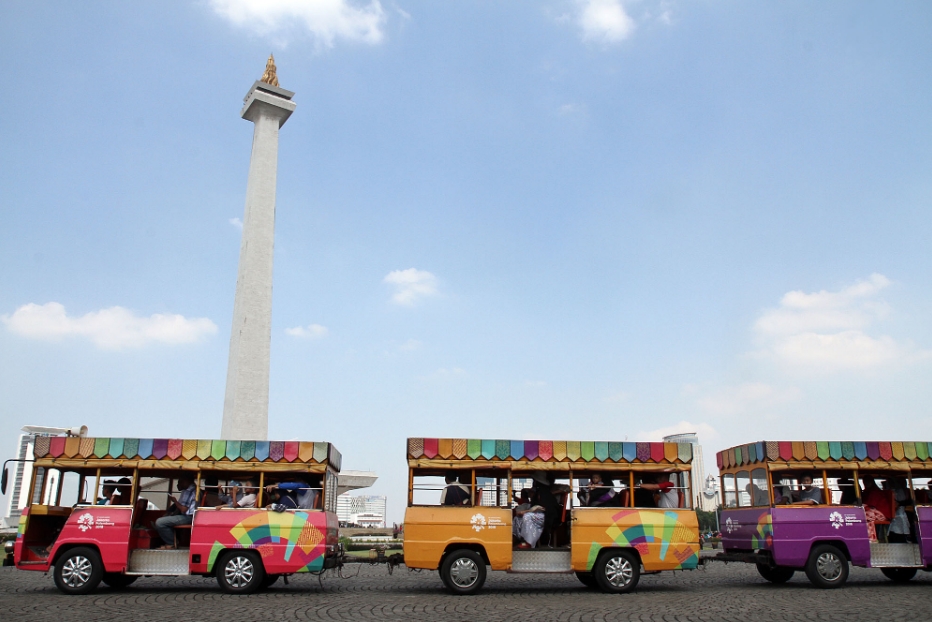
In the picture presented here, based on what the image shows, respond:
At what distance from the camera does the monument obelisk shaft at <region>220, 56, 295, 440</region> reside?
32188 mm

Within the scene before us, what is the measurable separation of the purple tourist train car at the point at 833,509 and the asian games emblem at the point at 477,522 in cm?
542

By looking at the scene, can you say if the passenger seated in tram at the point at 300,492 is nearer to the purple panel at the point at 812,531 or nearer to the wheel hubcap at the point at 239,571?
the wheel hubcap at the point at 239,571

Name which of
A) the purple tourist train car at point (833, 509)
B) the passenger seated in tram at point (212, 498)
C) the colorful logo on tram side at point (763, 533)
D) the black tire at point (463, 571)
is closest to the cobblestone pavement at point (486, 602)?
the black tire at point (463, 571)

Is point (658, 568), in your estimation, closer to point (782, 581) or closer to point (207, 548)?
point (782, 581)

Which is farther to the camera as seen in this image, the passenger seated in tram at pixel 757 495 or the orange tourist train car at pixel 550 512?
the passenger seated in tram at pixel 757 495

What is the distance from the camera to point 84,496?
13859mm

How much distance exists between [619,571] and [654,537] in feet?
2.84

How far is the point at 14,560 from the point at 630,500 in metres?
10.9

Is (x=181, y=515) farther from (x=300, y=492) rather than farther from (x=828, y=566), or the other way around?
(x=828, y=566)

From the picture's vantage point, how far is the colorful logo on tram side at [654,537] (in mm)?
13125

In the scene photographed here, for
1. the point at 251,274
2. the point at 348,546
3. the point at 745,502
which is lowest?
the point at 348,546

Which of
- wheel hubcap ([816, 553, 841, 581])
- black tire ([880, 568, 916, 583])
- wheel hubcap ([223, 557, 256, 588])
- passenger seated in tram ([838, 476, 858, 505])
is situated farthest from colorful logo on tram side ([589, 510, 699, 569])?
wheel hubcap ([223, 557, 256, 588])

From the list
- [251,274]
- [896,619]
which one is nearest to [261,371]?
[251,274]

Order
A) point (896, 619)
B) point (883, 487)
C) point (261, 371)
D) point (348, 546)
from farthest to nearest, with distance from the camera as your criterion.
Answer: point (261, 371) < point (348, 546) < point (883, 487) < point (896, 619)
